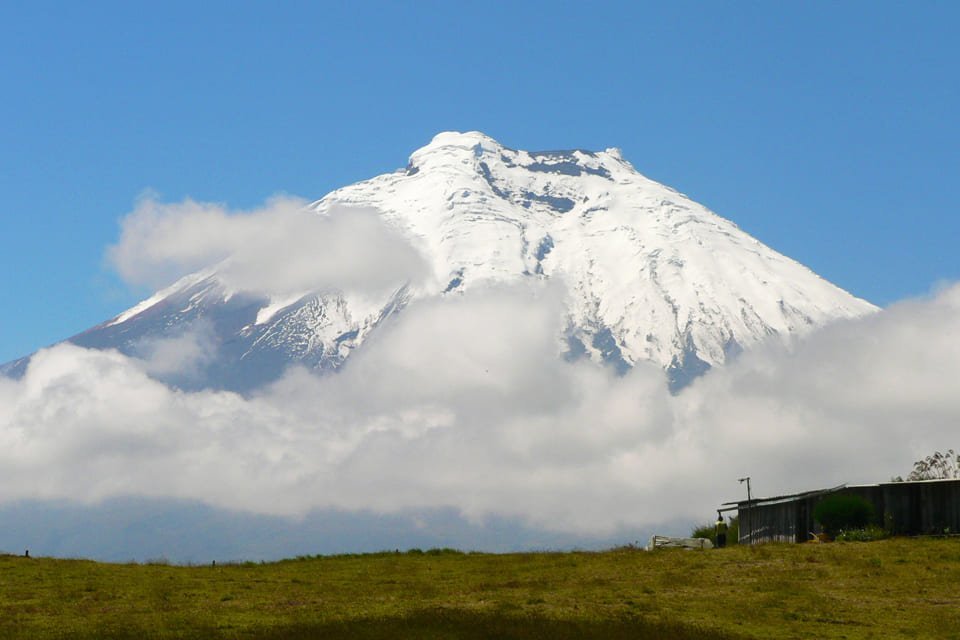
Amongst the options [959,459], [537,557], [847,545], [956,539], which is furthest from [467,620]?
[959,459]

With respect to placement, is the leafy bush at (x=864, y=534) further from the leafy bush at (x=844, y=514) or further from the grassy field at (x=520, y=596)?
the grassy field at (x=520, y=596)

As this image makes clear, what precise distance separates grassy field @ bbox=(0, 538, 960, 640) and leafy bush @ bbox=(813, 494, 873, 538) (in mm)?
4867

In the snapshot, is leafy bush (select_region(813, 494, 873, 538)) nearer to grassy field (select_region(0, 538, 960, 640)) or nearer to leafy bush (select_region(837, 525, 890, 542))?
leafy bush (select_region(837, 525, 890, 542))

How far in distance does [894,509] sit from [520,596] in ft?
95.9

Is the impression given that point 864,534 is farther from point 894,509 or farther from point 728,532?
point 728,532

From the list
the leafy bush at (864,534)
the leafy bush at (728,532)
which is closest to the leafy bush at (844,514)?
the leafy bush at (864,534)

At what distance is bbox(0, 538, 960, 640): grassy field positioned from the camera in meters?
41.0

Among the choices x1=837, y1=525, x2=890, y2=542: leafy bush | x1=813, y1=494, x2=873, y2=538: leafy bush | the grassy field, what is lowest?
the grassy field

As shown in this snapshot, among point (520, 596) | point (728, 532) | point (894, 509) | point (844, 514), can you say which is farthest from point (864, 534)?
point (520, 596)

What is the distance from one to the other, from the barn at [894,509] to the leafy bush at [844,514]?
0.76 metres

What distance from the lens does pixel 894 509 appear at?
68.6 metres

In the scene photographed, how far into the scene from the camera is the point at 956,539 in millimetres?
63719

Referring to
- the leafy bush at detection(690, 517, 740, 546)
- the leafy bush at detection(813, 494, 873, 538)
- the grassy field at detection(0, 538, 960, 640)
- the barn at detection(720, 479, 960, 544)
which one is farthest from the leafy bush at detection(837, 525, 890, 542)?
the leafy bush at detection(690, 517, 740, 546)

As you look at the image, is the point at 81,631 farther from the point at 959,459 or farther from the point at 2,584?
the point at 959,459
